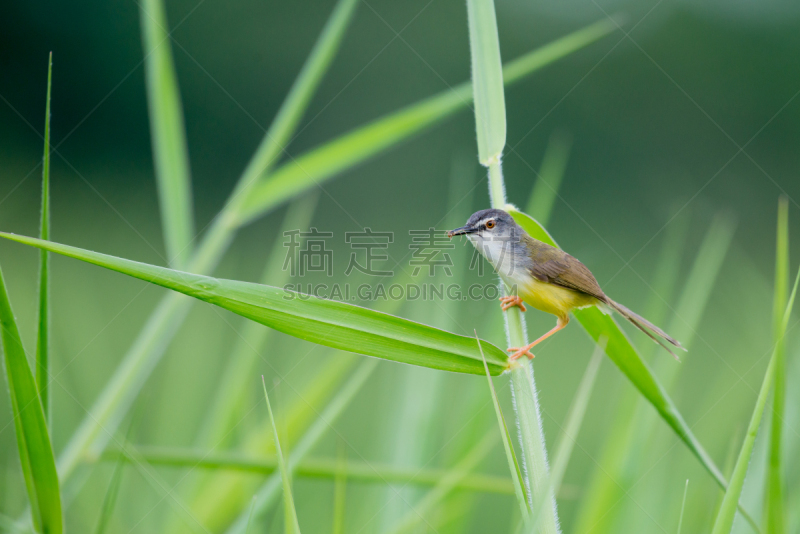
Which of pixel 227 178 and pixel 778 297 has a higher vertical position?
pixel 227 178

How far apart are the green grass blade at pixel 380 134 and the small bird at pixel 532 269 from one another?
516 mm

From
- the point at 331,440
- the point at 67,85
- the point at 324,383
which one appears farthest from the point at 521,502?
the point at 67,85

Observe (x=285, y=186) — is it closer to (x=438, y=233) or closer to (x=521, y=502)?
(x=438, y=233)

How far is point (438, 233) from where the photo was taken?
2.45 metres

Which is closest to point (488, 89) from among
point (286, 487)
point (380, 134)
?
point (380, 134)

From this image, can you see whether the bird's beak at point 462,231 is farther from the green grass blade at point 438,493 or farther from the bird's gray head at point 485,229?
the green grass blade at point 438,493

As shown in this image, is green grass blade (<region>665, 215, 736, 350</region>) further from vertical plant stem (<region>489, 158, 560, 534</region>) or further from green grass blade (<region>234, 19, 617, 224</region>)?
green grass blade (<region>234, 19, 617, 224</region>)

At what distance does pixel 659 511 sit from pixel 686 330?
0.68 metres

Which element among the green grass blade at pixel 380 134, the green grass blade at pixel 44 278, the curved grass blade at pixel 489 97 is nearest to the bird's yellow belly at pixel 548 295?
the curved grass blade at pixel 489 97

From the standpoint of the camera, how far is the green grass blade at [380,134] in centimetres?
202

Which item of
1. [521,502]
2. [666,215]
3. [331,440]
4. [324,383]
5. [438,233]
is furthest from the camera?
[666,215]

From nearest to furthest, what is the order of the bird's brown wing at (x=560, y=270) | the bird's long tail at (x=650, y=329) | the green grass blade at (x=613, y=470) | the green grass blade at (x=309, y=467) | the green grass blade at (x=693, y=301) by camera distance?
the green grass blade at (x=309, y=467)
the green grass blade at (x=613, y=470)
the bird's long tail at (x=650, y=329)
the green grass blade at (x=693, y=301)
the bird's brown wing at (x=560, y=270)

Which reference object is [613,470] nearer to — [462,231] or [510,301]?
[510,301]

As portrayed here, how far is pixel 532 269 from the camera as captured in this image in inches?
97.6
